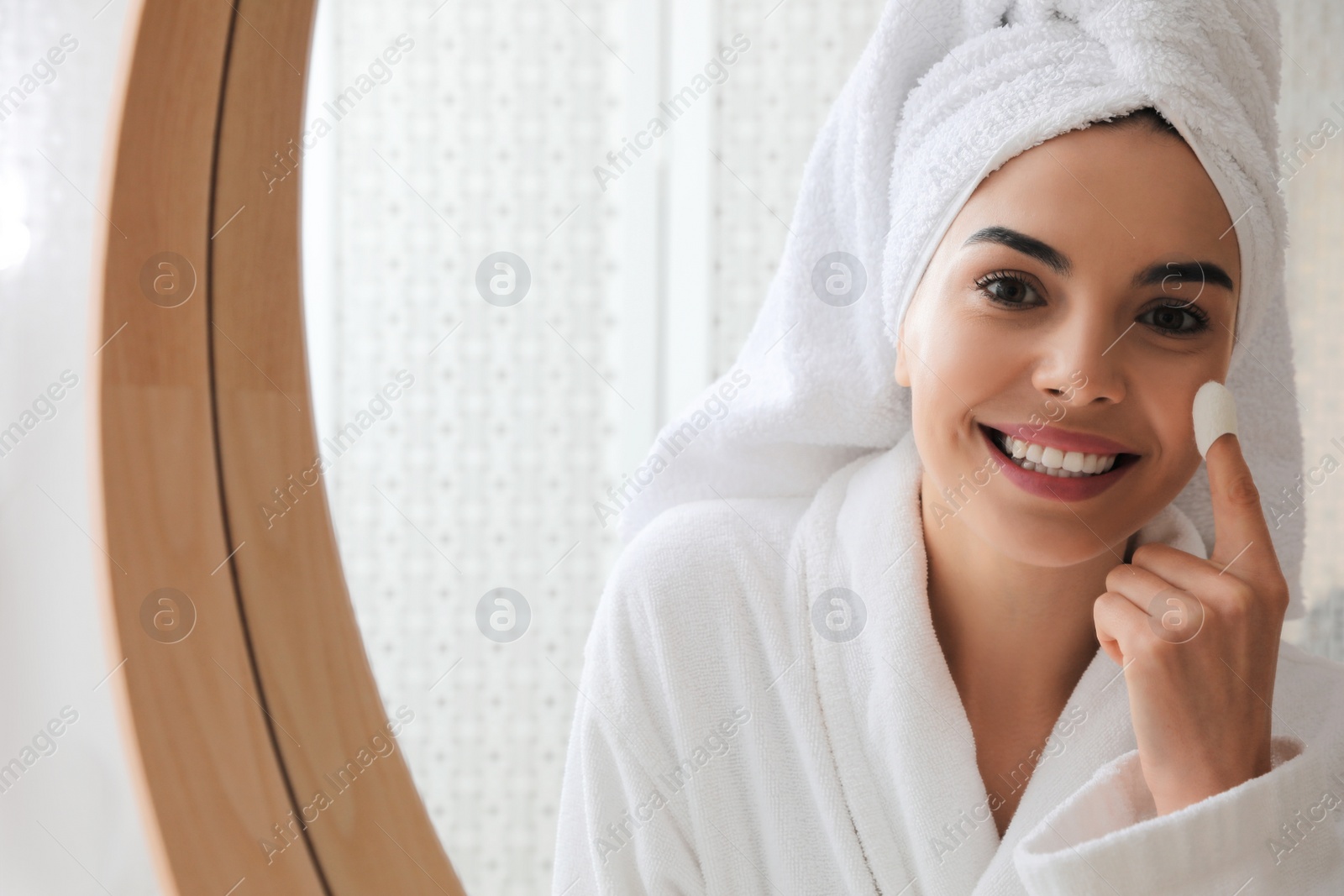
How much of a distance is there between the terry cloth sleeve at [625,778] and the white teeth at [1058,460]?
0.77 ft

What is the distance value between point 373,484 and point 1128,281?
1.07 meters

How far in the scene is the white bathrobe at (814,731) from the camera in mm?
569

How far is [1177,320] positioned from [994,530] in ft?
0.48

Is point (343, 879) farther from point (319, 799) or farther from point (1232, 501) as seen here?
point (1232, 501)

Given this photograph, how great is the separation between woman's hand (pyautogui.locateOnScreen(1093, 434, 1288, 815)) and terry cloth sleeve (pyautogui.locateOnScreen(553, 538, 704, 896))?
267 mm

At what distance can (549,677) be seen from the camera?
1.36 metres

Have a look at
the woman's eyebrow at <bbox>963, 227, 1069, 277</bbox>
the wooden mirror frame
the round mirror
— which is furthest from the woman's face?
the round mirror

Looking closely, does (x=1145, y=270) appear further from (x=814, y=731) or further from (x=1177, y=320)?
(x=814, y=731)

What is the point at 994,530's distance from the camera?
0.55 meters

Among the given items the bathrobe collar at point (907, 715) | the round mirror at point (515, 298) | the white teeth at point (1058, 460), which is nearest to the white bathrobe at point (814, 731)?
the bathrobe collar at point (907, 715)

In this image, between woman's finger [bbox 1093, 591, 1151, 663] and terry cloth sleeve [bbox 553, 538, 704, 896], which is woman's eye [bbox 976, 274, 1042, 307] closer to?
woman's finger [bbox 1093, 591, 1151, 663]

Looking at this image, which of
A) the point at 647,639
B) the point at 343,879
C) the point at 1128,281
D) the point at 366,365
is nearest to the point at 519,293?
the point at 366,365

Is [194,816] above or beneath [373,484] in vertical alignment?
beneath

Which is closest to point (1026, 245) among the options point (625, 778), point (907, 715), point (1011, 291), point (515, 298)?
point (1011, 291)
